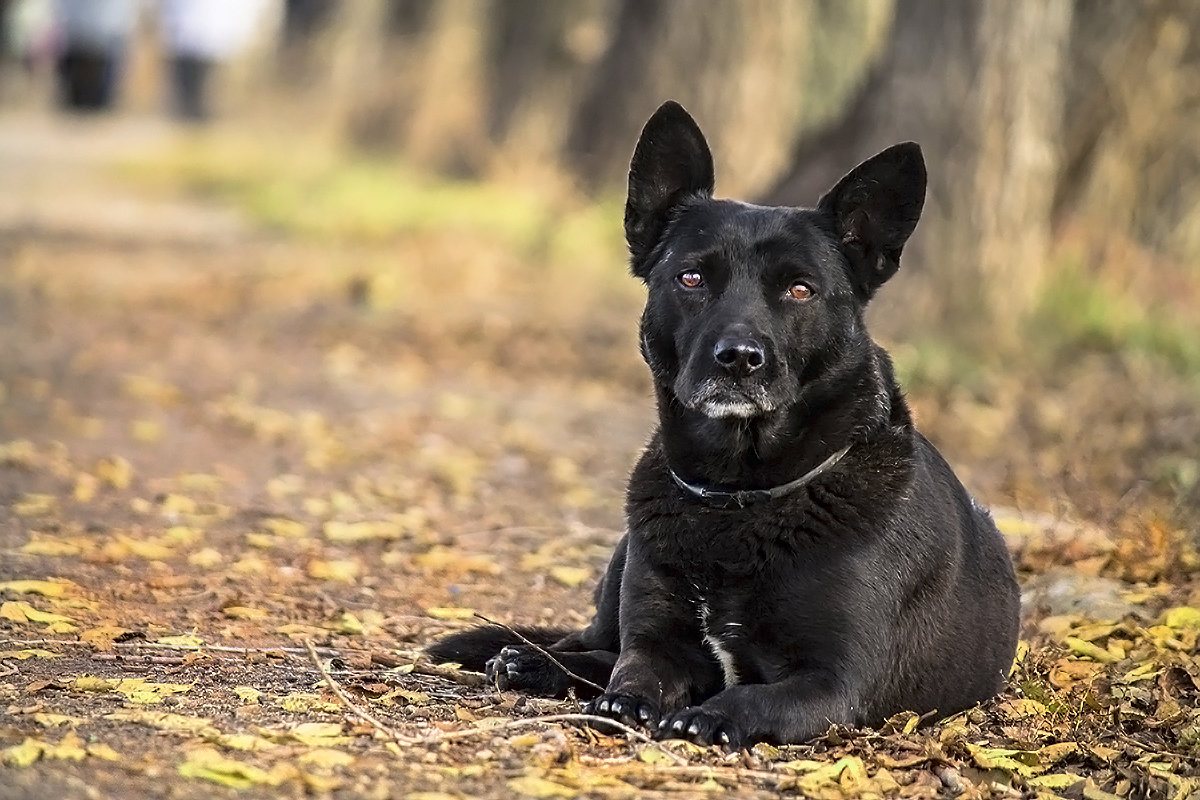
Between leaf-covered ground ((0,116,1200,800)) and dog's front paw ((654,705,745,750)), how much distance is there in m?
0.06

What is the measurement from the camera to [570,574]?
7238 millimetres

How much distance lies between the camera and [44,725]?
434 cm

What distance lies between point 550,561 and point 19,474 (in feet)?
8.96

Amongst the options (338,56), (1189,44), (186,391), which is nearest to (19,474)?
(186,391)

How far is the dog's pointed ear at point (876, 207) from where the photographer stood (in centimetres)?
521

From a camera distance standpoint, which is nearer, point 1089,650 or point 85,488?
point 1089,650

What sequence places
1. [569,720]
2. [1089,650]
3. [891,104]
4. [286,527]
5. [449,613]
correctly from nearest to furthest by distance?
[569,720] < [1089,650] < [449,613] < [286,527] < [891,104]

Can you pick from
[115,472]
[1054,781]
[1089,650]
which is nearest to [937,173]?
[115,472]

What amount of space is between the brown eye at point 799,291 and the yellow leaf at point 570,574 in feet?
7.94

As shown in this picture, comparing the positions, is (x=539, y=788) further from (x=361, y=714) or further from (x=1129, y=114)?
(x=1129, y=114)

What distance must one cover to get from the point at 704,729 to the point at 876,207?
1735 mm

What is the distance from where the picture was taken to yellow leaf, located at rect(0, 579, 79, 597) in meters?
6.04

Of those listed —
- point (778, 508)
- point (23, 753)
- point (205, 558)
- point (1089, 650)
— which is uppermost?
point (778, 508)

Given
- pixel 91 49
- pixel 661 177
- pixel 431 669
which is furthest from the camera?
pixel 91 49
